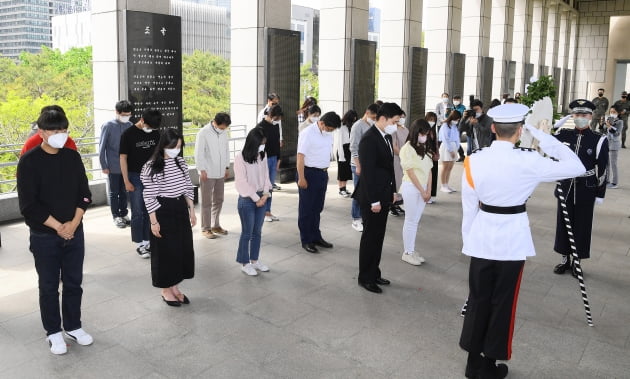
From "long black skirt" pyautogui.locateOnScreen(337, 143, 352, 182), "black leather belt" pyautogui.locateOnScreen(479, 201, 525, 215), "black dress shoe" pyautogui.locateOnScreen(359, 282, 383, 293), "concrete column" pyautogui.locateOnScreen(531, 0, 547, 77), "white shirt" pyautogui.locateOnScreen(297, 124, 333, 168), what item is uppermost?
"concrete column" pyautogui.locateOnScreen(531, 0, 547, 77)

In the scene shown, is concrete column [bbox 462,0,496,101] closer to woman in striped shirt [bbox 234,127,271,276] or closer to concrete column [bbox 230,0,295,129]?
concrete column [bbox 230,0,295,129]

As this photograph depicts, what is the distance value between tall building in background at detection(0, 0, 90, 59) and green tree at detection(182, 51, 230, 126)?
3022 cm

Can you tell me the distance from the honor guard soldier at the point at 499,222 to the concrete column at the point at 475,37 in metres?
15.2

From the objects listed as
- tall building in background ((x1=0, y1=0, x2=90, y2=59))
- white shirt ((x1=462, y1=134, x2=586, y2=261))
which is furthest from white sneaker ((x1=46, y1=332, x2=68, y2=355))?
tall building in background ((x1=0, y1=0, x2=90, y2=59))

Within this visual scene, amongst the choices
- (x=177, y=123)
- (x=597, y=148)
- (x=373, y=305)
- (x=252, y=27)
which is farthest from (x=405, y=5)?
(x=373, y=305)

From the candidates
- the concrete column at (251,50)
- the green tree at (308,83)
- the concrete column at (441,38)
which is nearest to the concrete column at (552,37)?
the concrete column at (441,38)

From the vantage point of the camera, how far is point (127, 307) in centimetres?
442

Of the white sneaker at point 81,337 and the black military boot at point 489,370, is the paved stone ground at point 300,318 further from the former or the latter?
the black military boot at point 489,370

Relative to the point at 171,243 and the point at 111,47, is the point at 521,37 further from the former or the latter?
the point at 171,243

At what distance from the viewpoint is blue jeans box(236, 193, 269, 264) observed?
509 centimetres

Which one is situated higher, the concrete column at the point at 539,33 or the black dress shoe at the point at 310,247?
the concrete column at the point at 539,33

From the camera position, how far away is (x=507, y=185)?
3.21 meters

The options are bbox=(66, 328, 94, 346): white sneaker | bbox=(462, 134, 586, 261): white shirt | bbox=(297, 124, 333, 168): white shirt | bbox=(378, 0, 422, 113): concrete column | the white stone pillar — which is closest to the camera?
bbox=(462, 134, 586, 261): white shirt

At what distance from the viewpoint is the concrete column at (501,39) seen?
64.3 feet
